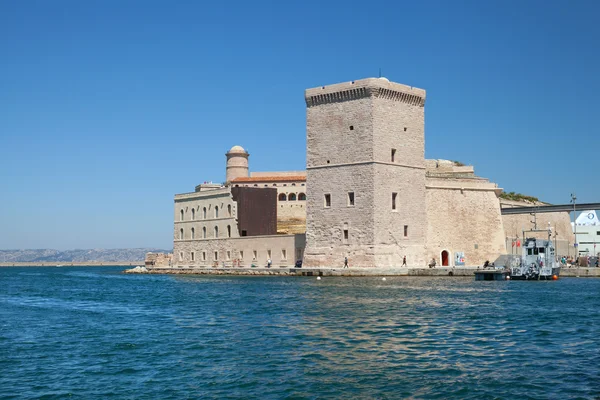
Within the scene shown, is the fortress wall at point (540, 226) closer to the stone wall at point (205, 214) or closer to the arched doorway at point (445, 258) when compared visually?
the arched doorway at point (445, 258)

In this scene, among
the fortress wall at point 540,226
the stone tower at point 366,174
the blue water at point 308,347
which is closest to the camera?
the blue water at point 308,347

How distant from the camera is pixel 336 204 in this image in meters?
34.2

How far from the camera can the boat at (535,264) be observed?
31250mm

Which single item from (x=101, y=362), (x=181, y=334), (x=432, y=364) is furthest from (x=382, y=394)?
(x=181, y=334)

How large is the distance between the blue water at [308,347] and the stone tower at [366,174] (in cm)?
1104

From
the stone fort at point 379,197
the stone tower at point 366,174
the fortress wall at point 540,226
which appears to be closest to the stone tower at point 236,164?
the stone fort at point 379,197

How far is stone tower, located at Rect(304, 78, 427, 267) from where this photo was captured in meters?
33.1

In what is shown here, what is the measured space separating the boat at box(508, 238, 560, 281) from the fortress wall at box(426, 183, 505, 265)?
3.93 metres

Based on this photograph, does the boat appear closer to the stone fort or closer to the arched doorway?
the arched doorway

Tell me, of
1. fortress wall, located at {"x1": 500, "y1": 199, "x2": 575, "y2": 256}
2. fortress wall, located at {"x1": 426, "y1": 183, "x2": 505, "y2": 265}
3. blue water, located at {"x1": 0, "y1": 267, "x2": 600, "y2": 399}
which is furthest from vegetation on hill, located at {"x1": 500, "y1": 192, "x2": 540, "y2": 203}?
blue water, located at {"x1": 0, "y1": 267, "x2": 600, "y2": 399}

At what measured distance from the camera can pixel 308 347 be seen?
1243 centimetres

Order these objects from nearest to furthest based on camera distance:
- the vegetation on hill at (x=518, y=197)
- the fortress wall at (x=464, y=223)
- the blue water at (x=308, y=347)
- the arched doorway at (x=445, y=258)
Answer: the blue water at (x=308, y=347)
the fortress wall at (x=464, y=223)
the arched doorway at (x=445, y=258)
the vegetation on hill at (x=518, y=197)

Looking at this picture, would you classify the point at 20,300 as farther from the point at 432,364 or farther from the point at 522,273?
the point at 522,273

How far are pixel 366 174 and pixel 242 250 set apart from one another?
36.1 feet
